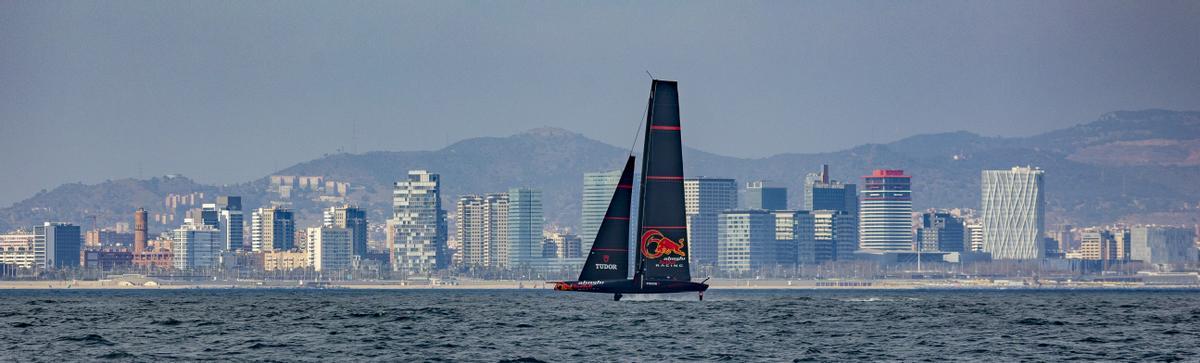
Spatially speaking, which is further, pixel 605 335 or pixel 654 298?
pixel 654 298

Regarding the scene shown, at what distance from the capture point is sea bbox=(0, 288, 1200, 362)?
72000mm

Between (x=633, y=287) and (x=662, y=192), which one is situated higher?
(x=662, y=192)

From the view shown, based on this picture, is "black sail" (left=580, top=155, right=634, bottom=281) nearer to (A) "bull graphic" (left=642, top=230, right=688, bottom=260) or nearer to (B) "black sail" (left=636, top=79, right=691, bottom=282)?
(B) "black sail" (left=636, top=79, right=691, bottom=282)

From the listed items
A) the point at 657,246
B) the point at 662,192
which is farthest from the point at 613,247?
the point at 662,192

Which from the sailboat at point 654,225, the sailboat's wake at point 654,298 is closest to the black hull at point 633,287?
the sailboat at point 654,225

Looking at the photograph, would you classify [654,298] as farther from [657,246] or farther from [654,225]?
[654,225]

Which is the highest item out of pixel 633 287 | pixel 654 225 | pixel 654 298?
pixel 654 225

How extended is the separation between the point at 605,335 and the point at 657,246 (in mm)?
27241

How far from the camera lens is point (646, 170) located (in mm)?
108875

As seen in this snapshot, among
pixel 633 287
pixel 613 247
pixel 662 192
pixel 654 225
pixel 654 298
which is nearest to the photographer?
pixel 662 192

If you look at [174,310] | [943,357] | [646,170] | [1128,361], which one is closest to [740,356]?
[943,357]

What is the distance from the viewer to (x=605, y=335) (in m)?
83.8

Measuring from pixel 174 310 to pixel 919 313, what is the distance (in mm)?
49988

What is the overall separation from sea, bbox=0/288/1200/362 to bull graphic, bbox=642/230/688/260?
11.4 feet
